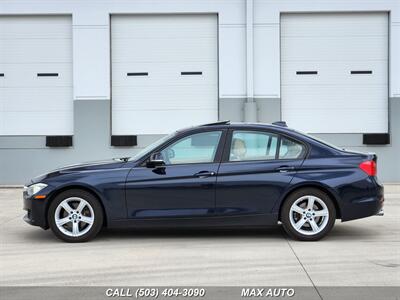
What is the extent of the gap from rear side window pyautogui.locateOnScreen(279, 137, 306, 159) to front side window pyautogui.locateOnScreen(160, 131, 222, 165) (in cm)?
86

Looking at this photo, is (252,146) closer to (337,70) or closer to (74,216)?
(74,216)

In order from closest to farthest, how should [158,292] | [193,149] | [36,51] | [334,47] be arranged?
1. [158,292]
2. [193,149]
3. [334,47]
4. [36,51]

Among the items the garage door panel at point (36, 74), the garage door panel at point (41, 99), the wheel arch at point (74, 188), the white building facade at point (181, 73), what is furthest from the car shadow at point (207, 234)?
the garage door panel at point (36, 74)

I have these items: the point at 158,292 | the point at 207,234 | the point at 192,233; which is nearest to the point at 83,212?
the point at 192,233

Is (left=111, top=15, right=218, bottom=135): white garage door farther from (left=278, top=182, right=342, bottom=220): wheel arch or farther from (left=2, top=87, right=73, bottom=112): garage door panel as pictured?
(left=278, top=182, right=342, bottom=220): wheel arch

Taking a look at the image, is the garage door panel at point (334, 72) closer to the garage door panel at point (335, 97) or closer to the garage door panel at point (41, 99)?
the garage door panel at point (335, 97)

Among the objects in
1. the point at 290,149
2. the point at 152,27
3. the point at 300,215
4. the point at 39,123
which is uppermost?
the point at 152,27

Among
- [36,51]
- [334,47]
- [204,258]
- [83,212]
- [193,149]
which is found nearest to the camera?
[204,258]

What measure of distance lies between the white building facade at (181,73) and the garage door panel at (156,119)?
3cm

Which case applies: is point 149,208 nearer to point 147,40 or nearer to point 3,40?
point 147,40

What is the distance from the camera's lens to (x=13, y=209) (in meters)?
11.1

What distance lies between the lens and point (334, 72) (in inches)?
607

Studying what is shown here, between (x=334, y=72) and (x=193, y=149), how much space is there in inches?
353

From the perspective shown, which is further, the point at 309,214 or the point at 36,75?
the point at 36,75
